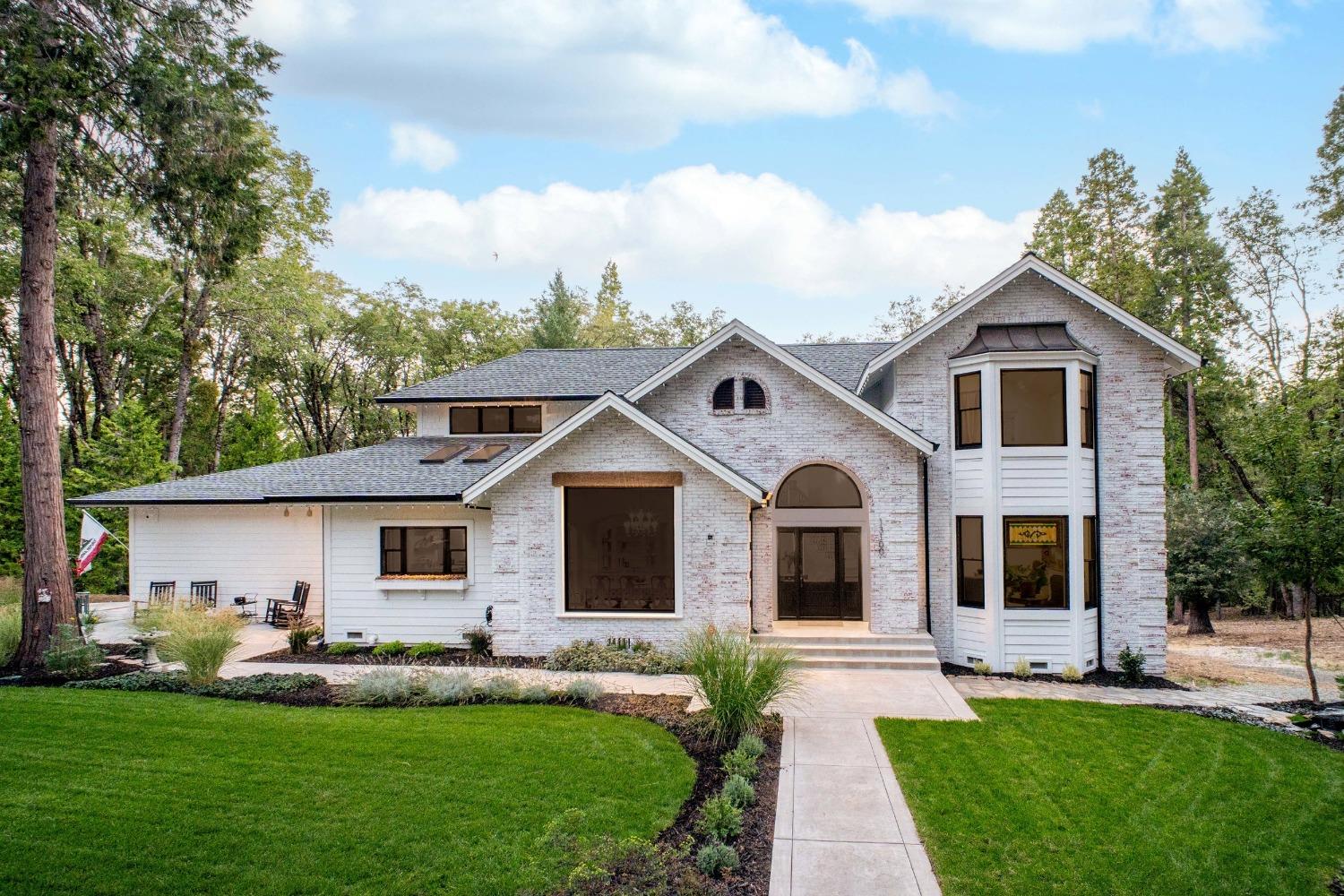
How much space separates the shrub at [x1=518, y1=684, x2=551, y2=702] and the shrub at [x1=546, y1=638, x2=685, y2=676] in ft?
6.54

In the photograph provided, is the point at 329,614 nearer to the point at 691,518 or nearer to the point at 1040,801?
the point at 691,518

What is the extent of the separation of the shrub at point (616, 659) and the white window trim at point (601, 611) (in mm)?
513

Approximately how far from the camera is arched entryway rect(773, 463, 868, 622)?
14219 millimetres

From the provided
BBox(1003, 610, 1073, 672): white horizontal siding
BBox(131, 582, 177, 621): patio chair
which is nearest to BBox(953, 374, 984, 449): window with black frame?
BBox(1003, 610, 1073, 672): white horizontal siding

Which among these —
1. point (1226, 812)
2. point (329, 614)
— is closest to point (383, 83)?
point (329, 614)

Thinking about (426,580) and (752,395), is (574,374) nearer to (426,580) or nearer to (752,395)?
(752,395)

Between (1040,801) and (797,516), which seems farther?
(797,516)

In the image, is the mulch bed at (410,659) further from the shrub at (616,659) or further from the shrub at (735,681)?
the shrub at (735,681)

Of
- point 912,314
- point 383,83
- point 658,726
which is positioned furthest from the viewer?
point 912,314

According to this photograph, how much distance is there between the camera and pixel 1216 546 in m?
17.2

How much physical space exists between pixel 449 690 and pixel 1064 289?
43.3 feet

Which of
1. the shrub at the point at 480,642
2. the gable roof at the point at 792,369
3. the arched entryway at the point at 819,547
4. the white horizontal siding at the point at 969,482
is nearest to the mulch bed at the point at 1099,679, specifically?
the arched entryway at the point at 819,547

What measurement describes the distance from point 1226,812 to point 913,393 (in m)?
8.38

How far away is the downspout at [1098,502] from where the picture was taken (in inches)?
513
